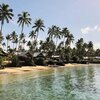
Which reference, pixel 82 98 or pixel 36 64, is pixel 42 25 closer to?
pixel 36 64

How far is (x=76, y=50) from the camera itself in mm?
168125

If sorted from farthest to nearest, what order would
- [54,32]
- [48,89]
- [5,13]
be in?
[54,32] < [5,13] < [48,89]

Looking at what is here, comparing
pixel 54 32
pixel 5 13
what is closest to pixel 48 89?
pixel 5 13

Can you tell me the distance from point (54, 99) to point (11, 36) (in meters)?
145

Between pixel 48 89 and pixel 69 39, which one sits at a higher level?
pixel 69 39

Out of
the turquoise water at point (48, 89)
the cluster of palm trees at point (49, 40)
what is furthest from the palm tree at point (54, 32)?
the turquoise water at point (48, 89)

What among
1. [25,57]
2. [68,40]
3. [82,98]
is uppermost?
[68,40]

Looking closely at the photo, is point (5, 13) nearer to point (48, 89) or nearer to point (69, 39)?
point (48, 89)

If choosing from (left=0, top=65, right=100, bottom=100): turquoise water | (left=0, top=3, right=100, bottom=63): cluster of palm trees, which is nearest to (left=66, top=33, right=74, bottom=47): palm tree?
(left=0, top=3, right=100, bottom=63): cluster of palm trees

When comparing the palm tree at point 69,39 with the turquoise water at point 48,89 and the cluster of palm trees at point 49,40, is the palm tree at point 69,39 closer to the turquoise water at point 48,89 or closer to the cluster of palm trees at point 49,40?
the cluster of palm trees at point 49,40

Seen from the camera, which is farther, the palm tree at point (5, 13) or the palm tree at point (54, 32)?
the palm tree at point (54, 32)

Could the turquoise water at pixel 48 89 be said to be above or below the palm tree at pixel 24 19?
below

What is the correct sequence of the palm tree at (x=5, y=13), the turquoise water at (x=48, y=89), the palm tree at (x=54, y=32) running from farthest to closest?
1. the palm tree at (x=54, y=32)
2. the palm tree at (x=5, y=13)
3. the turquoise water at (x=48, y=89)

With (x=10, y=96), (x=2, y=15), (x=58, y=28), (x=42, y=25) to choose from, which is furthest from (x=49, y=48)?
(x=10, y=96)
